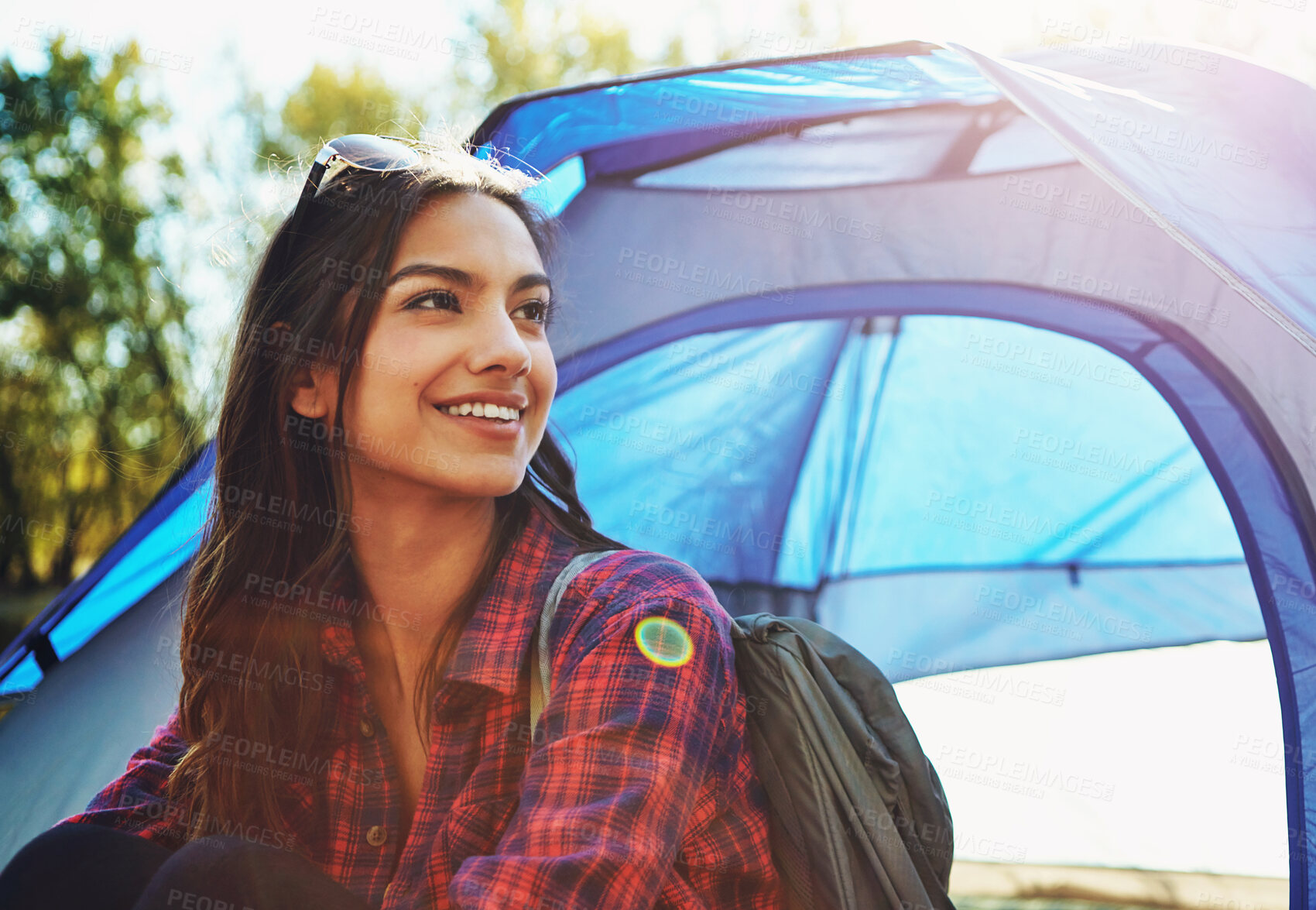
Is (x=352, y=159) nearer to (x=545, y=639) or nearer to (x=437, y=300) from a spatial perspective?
(x=437, y=300)

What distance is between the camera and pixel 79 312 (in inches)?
275

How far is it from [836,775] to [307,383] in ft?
2.69

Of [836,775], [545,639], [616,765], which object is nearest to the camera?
[616,765]

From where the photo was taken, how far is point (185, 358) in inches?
293

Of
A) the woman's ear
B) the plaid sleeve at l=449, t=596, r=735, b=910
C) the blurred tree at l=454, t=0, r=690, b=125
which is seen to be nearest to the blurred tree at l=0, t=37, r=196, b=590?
the blurred tree at l=454, t=0, r=690, b=125

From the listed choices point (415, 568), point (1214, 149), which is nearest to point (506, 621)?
point (415, 568)

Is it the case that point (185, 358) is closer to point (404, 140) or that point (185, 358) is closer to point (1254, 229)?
point (404, 140)

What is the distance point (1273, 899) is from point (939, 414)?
3.46 ft

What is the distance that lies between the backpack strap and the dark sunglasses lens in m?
0.55

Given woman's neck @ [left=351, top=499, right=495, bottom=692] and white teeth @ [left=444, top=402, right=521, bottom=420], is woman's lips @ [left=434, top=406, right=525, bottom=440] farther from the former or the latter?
woman's neck @ [left=351, top=499, right=495, bottom=692]

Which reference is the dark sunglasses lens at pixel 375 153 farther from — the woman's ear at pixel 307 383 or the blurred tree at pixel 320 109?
the blurred tree at pixel 320 109

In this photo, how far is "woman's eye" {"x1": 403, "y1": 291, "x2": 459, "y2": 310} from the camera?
1.20 m

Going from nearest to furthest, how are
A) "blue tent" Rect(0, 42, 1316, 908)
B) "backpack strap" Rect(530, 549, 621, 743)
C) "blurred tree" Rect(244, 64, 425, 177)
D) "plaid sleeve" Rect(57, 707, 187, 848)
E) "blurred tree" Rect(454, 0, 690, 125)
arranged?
1. "backpack strap" Rect(530, 549, 621, 743)
2. "plaid sleeve" Rect(57, 707, 187, 848)
3. "blue tent" Rect(0, 42, 1316, 908)
4. "blurred tree" Rect(244, 64, 425, 177)
5. "blurred tree" Rect(454, 0, 690, 125)

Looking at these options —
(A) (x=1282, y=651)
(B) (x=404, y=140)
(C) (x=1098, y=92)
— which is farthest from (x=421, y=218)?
(A) (x=1282, y=651)
